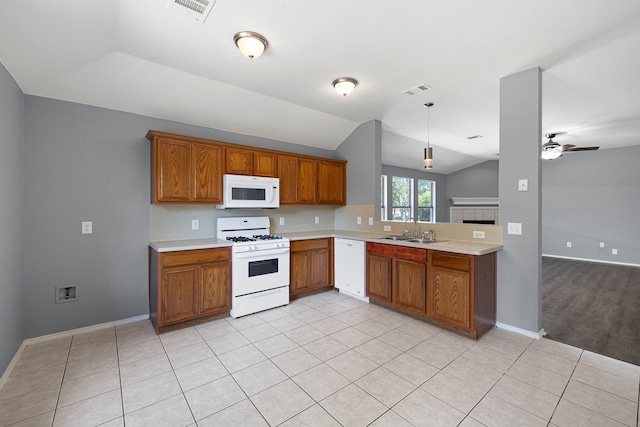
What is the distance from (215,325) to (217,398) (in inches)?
51.6

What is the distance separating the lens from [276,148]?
448 centimetres

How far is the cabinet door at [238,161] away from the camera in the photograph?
3599mm

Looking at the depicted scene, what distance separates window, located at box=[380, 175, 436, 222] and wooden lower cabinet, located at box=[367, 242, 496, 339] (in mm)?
4117

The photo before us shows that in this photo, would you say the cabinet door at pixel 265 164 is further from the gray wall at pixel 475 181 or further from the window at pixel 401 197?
the gray wall at pixel 475 181

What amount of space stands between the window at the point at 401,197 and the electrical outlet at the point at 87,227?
659 centimetres

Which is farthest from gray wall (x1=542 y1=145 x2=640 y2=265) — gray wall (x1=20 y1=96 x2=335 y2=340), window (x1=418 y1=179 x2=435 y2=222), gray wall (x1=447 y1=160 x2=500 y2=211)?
gray wall (x1=20 y1=96 x2=335 y2=340)

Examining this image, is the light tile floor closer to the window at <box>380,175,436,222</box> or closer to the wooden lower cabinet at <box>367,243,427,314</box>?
the wooden lower cabinet at <box>367,243,427,314</box>

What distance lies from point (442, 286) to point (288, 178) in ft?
8.31

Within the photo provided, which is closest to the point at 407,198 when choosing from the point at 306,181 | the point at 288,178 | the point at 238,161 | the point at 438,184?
the point at 438,184

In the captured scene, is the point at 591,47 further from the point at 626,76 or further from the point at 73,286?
the point at 73,286

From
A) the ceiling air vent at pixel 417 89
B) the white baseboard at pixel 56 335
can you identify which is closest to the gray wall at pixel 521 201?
the ceiling air vent at pixel 417 89

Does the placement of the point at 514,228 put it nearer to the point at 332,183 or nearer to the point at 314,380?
the point at 314,380

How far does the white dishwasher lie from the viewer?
389 centimetres

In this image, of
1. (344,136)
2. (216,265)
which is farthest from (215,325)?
(344,136)
